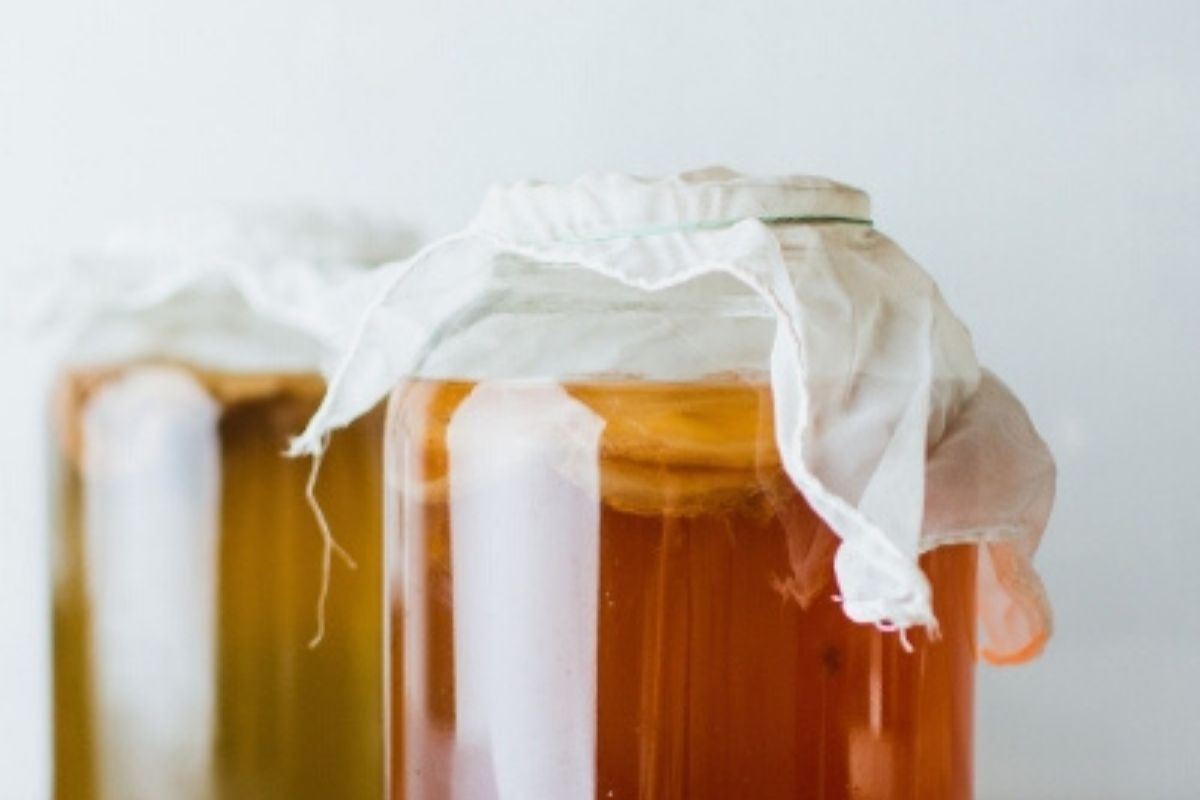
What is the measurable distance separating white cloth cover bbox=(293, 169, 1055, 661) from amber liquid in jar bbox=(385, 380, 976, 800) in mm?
29

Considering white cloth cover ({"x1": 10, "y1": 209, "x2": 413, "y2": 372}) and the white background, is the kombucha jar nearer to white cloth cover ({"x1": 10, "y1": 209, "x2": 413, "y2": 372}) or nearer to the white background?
white cloth cover ({"x1": 10, "y1": 209, "x2": 413, "y2": 372})

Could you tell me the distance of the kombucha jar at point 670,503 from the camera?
0.69 meters

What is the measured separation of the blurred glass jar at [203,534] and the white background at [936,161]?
0.44 feet

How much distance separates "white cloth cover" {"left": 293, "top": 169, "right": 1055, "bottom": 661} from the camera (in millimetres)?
622

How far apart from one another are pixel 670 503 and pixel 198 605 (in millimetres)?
274

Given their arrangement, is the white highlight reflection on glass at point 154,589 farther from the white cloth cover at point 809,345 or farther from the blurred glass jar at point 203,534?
the white cloth cover at point 809,345

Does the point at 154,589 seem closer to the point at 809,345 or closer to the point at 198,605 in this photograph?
the point at 198,605

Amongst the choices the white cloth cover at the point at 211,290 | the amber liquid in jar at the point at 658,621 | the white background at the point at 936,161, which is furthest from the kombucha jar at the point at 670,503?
the white background at the point at 936,161

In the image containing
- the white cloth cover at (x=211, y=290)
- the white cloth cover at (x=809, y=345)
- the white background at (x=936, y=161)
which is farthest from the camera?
the white background at (x=936, y=161)

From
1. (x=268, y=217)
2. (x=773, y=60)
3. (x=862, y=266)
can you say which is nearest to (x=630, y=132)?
(x=773, y=60)

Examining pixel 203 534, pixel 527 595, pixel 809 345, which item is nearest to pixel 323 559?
pixel 203 534

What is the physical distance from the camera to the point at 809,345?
→ 0.64 m

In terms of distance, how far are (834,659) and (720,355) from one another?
0.39 ft

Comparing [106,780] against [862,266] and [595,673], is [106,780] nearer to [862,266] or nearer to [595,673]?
[595,673]
